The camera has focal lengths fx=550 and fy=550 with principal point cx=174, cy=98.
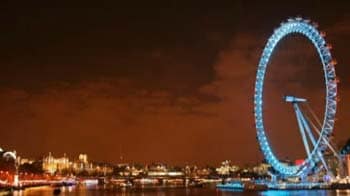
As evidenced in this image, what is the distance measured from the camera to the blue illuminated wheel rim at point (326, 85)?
5603 centimetres

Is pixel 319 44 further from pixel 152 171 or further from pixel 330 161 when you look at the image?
pixel 152 171

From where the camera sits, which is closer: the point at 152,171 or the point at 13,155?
the point at 13,155

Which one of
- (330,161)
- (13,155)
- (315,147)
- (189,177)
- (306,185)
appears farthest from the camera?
(189,177)

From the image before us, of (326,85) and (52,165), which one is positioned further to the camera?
(52,165)

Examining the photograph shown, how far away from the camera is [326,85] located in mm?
56062

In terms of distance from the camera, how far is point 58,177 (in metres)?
177

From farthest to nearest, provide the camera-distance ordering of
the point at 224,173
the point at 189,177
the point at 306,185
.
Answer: the point at 224,173 < the point at 189,177 < the point at 306,185

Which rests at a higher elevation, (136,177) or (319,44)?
(319,44)

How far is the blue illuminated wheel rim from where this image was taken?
56031mm

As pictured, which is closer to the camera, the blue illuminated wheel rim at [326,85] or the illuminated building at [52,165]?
the blue illuminated wheel rim at [326,85]

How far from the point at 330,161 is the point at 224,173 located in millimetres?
95058

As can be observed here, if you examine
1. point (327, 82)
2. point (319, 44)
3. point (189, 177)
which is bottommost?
point (189, 177)

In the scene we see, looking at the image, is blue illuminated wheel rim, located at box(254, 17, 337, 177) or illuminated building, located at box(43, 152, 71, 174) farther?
illuminated building, located at box(43, 152, 71, 174)

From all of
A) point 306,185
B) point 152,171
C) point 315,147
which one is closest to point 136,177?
point 152,171
